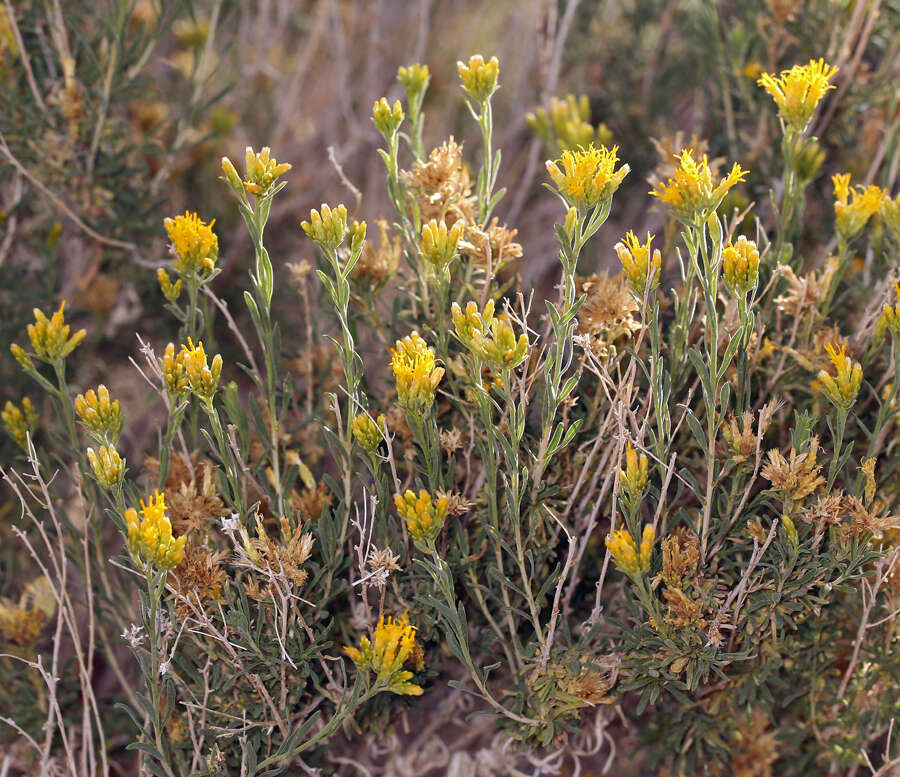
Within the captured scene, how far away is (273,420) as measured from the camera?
132cm

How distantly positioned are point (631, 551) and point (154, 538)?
2.03 ft

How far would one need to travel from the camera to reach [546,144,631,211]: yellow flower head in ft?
3.71

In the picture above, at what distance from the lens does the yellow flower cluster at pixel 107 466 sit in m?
1.15

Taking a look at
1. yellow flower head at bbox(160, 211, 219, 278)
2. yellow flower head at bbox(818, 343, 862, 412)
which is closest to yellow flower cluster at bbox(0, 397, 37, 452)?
yellow flower head at bbox(160, 211, 219, 278)

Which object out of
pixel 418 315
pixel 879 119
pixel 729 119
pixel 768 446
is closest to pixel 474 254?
pixel 418 315

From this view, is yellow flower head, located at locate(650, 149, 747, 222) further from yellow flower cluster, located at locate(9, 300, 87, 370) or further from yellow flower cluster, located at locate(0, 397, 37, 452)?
yellow flower cluster, located at locate(0, 397, 37, 452)

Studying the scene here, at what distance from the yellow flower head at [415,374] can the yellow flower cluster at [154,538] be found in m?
0.33

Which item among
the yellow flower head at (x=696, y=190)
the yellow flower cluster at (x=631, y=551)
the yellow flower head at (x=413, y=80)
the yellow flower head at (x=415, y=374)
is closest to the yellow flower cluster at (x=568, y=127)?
the yellow flower head at (x=413, y=80)

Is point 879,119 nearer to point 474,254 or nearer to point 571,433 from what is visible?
point 474,254

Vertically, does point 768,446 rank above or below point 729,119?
below

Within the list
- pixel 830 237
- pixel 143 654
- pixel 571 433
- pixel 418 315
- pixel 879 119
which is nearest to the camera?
pixel 571 433

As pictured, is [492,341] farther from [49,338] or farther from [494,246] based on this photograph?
[49,338]

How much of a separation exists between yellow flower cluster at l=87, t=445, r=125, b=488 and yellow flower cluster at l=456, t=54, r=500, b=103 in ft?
2.46

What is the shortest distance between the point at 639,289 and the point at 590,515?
0.40 metres
